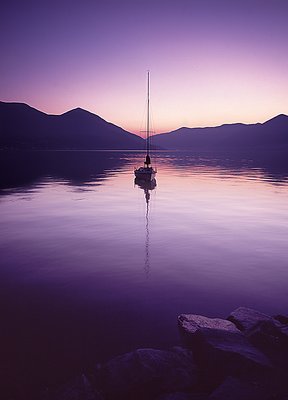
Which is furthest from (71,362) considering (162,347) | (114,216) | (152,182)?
(152,182)

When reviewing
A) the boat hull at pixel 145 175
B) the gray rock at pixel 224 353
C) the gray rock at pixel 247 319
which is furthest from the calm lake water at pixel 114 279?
the boat hull at pixel 145 175

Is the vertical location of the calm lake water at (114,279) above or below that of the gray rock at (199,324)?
below

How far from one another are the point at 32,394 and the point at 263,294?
9243 millimetres

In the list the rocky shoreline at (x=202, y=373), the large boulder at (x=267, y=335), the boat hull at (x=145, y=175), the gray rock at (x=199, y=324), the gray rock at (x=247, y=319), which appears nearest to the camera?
the rocky shoreline at (x=202, y=373)

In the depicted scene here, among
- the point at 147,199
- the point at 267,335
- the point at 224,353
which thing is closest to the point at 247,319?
the point at 267,335

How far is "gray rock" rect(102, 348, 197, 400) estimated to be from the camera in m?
7.40

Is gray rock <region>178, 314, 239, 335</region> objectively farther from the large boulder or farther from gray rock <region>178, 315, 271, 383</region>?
the large boulder

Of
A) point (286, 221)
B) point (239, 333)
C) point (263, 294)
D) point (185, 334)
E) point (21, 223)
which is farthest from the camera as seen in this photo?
point (286, 221)

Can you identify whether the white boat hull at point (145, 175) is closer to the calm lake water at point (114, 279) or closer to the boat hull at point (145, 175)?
the boat hull at point (145, 175)

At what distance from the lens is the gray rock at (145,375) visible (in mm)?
7398

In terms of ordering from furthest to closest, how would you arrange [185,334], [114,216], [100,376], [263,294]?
[114,216] < [263,294] < [185,334] < [100,376]

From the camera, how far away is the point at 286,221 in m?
26.3

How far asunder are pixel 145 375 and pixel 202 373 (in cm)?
143

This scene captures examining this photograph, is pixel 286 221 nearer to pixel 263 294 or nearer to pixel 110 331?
pixel 263 294
